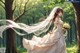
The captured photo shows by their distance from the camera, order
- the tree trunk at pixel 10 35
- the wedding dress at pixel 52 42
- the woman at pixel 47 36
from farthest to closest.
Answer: the tree trunk at pixel 10 35 < the wedding dress at pixel 52 42 < the woman at pixel 47 36

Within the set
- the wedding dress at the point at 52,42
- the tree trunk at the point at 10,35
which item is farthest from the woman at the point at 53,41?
the tree trunk at the point at 10,35

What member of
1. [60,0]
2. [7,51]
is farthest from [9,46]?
[60,0]

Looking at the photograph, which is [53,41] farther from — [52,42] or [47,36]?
[47,36]

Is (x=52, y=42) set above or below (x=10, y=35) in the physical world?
above

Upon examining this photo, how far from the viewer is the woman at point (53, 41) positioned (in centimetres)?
976

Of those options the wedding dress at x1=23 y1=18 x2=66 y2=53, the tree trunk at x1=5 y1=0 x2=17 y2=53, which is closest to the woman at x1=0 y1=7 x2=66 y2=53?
the wedding dress at x1=23 y1=18 x2=66 y2=53

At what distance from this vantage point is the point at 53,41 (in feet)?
32.5

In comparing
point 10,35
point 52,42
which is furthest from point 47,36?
point 10,35

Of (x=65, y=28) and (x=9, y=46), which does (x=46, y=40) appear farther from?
(x=9, y=46)

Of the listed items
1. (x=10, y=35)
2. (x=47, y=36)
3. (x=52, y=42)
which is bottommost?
(x=10, y=35)

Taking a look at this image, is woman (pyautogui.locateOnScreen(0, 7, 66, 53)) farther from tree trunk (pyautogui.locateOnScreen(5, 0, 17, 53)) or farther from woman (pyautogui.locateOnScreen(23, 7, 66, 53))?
tree trunk (pyautogui.locateOnScreen(5, 0, 17, 53))

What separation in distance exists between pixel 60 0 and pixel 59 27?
807 centimetres

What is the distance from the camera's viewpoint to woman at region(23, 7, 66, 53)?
9.76 metres

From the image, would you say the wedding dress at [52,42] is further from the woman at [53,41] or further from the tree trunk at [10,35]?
the tree trunk at [10,35]
